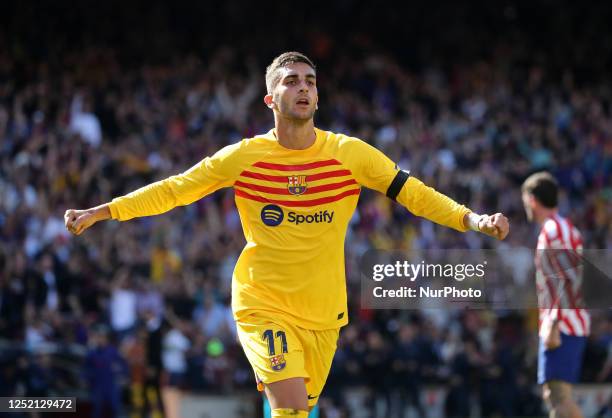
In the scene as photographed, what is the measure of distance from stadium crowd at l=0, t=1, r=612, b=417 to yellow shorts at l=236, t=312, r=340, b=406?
661 centimetres

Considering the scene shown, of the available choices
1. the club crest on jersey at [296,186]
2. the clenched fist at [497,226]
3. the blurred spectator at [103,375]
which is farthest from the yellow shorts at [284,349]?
the blurred spectator at [103,375]

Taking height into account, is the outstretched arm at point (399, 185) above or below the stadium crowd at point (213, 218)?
below

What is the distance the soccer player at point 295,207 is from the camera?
634cm

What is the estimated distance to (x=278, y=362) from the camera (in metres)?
6.10

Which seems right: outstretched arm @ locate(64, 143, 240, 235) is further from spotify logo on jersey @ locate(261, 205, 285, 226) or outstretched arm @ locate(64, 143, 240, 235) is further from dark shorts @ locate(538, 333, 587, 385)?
dark shorts @ locate(538, 333, 587, 385)

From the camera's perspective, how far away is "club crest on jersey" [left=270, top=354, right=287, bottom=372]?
6.09m

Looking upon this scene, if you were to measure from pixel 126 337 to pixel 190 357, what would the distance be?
0.82 meters

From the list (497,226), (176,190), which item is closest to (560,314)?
(497,226)

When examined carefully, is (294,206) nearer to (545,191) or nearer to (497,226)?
(497,226)

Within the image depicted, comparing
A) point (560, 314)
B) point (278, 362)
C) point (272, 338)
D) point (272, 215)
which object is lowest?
point (278, 362)

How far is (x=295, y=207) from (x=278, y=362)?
919 millimetres

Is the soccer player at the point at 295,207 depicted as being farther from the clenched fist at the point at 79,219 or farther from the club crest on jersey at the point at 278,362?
the club crest on jersey at the point at 278,362

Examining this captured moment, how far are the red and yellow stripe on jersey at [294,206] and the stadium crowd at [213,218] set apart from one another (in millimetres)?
6577

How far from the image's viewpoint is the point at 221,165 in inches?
253
